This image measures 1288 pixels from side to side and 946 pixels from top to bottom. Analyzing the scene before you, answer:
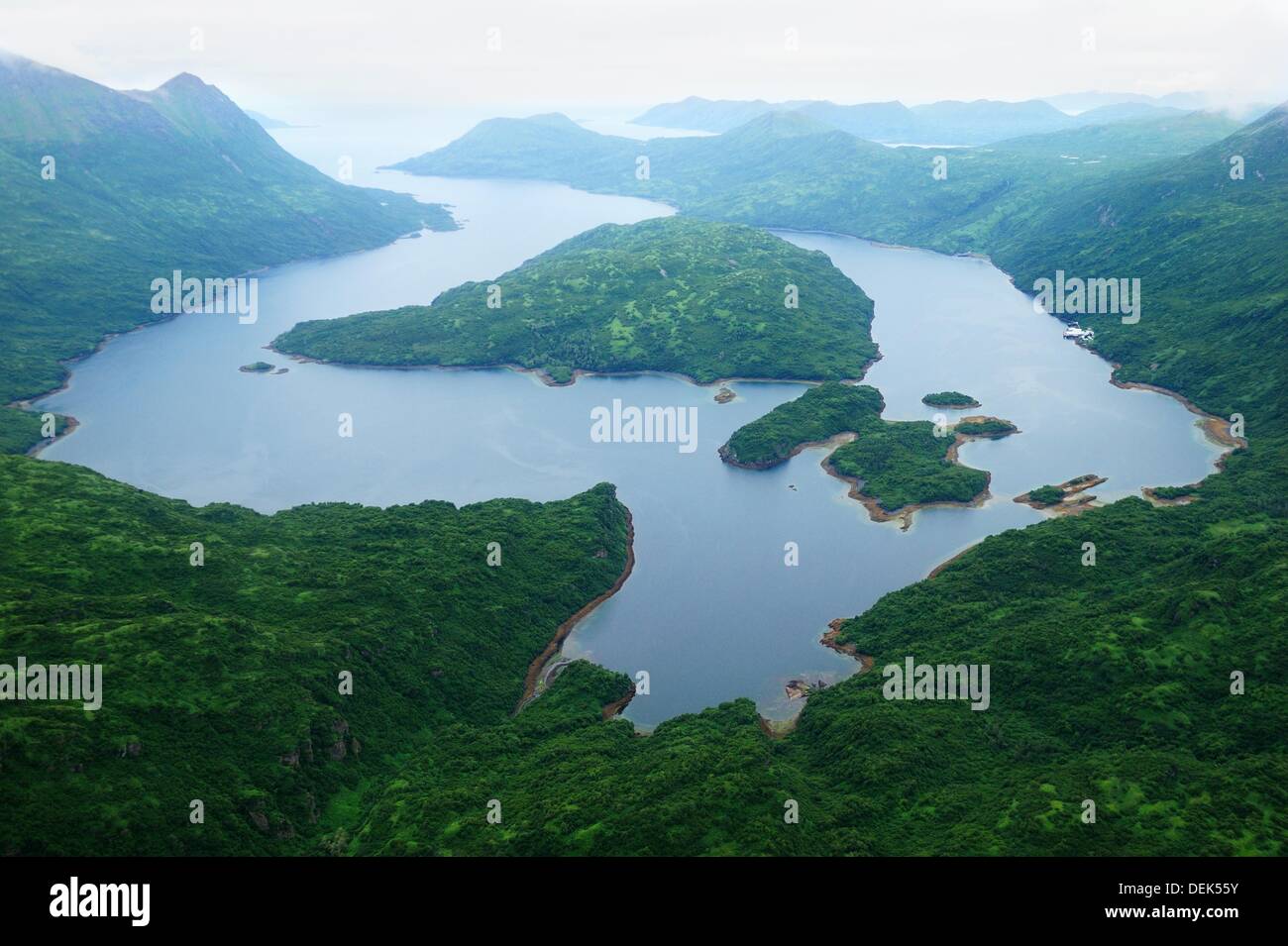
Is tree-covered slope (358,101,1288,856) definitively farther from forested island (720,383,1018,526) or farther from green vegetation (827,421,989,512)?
forested island (720,383,1018,526)

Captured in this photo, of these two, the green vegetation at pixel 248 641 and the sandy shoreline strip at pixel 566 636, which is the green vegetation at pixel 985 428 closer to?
the sandy shoreline strip at pixel 566 636

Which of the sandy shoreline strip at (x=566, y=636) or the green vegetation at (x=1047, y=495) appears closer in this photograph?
the sandy shoreline strip at (x=566, y=636)

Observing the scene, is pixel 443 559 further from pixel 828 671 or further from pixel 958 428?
pixel 958 428

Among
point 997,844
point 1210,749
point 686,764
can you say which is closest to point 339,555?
point 686,764

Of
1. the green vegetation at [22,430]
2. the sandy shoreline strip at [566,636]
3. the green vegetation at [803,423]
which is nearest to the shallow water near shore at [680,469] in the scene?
the sandy shoreline strip at [566,636]

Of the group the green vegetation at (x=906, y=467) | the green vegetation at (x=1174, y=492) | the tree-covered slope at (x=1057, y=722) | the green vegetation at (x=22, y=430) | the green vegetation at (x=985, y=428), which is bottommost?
the tree-covered slope at (x=1057, y=722)

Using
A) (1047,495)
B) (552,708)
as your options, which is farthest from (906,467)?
(552,708)
